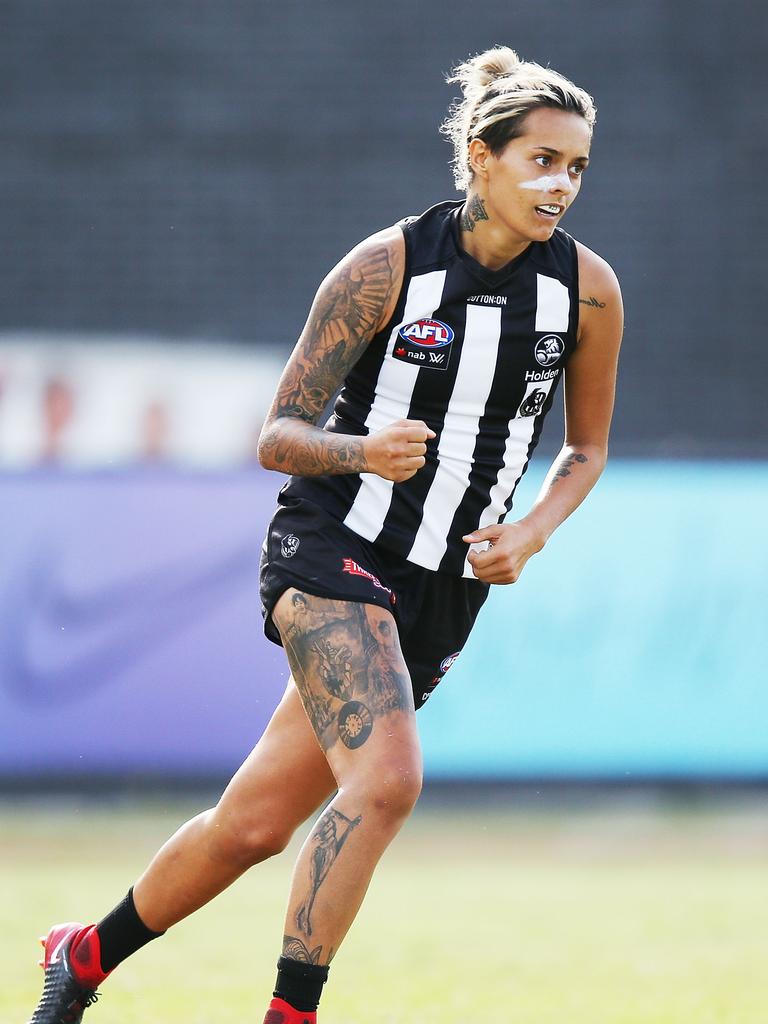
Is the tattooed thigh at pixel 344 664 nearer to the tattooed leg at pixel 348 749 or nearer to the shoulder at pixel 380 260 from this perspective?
the tattooed leg at pixel 348 749

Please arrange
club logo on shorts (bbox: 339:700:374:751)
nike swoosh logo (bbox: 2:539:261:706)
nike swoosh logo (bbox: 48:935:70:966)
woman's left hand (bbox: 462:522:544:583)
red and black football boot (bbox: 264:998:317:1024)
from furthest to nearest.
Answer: nike swoosh logo (bbox: 2:539:261:706) < nike swoosh logo (bbox: 48:935:70:966) < woman's left hand (bbox: 462:522:544:583) < club logo on shorts (bbox: 339:700:374:751) < red and black football boot (bbox: 264:998:317:1024)

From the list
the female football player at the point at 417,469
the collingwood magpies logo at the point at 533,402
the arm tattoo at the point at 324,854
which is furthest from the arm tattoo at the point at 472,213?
→ the arm tattoo at the point at 324,854

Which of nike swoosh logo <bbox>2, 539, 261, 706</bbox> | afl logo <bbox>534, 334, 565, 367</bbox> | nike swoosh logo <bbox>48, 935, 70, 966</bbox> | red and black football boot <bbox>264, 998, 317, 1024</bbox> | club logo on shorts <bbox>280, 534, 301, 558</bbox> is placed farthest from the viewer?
nike swoosh logo <bbox>2, 539, 261, 706</bbox>

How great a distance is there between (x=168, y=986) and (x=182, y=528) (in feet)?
15.1

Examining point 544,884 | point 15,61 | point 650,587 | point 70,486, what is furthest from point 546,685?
point 15,61

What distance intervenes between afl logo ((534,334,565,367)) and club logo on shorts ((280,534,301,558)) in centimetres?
74

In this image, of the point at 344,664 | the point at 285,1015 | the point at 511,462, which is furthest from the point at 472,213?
the point at 285,1015

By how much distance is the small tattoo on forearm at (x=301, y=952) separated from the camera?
3545 millimetres

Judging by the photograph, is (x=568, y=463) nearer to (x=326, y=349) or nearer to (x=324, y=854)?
(x=326, y=349)

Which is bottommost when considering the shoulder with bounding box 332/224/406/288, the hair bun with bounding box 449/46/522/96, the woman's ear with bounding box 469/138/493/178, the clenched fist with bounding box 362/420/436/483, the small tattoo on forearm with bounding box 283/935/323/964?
the small tattoo on forearm with bounding box 283/935/323/964

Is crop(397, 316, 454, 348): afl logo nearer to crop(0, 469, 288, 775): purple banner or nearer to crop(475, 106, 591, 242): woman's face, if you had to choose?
crop(475, 106, 591, 242): woman's face

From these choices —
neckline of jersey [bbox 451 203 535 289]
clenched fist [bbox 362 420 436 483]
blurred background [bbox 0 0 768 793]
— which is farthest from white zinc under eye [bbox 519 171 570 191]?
blurred background [bbox 0 0 768 793]

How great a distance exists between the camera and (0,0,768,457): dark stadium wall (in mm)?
12789

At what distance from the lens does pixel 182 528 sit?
32.2 ft
